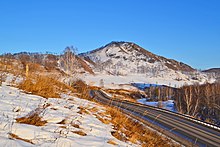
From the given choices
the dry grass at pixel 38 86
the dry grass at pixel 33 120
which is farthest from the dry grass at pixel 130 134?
the dry grass at pixel 38 86

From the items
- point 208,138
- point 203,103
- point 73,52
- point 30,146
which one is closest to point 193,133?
point 208,138

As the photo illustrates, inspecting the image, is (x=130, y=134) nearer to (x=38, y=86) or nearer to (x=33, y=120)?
(x=33, y=120)

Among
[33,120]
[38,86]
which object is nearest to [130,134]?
[33,120]

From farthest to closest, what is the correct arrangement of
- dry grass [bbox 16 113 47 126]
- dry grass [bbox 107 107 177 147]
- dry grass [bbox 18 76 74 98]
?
dry grass [bbox 18 76 74 98]
dry grass [bbox 107 107 177 147]
dry grass [bbox 16 113 47 126]

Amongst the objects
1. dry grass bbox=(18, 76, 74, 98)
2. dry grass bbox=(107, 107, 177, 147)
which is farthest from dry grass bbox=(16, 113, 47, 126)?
dry grass bbox=(18, 76, 74, 98)

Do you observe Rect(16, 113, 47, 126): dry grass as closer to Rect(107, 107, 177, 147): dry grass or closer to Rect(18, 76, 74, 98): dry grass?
Rect(107, 107, 177, 147): dry grass

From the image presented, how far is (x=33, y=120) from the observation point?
3.91 metres

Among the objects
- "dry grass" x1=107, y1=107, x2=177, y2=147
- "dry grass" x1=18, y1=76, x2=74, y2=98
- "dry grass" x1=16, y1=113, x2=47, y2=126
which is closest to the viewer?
"dry grass" x1=16, y1=113, x2=47, y2=126

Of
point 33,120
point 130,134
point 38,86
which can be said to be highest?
point 38,86

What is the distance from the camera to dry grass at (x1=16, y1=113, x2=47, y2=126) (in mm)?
3827

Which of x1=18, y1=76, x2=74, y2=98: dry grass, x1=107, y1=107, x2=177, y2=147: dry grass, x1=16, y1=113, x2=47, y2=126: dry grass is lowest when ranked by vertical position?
x1=107, y1=107, x2=177, y2=147: dry grass

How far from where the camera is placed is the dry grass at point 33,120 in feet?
12.6

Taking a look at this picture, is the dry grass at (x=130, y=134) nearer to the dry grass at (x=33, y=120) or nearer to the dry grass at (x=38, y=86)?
the dry grass at (x=33, y=120)

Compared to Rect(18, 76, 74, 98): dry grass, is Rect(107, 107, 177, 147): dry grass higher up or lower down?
lower down
